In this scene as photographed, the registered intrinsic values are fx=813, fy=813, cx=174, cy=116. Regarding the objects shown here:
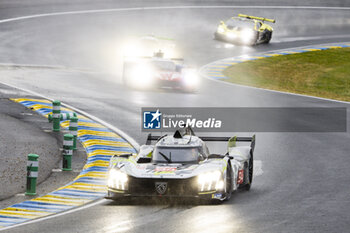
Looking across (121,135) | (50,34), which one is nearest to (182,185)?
(121,135)

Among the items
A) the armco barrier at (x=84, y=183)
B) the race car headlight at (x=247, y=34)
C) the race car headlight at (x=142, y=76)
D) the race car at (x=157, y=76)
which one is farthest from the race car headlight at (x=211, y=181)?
the race car headlight at (x=247, y=34)

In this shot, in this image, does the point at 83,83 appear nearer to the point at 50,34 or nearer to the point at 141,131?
the point at 141,131

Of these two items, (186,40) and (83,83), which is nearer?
(83,83)

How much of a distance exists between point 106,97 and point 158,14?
24.3 metres

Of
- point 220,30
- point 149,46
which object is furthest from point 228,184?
point 220,30

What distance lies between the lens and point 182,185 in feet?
52.3

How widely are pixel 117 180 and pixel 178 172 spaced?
1.24 meters

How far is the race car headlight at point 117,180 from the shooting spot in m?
16.2

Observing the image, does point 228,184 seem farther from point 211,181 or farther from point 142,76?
point 142,76

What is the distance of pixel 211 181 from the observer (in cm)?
1611

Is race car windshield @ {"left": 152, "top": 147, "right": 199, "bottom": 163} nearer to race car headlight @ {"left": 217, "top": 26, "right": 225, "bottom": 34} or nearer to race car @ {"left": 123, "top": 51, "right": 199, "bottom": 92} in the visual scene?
race car @ {"left": 123, "top": 51, "right": 199, "bottom": 92}

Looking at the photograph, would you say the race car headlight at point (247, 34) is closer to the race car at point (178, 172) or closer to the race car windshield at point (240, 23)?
the race car windshield at point (240, 23)

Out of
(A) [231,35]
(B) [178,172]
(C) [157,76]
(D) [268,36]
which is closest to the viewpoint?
(B) [178,172]

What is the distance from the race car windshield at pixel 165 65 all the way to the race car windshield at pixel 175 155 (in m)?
16.8
